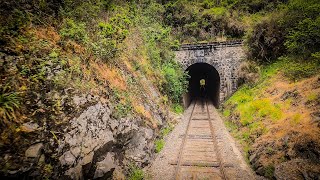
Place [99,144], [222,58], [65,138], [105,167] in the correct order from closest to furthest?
[65,138], [105,167], [99,144], [222,58]

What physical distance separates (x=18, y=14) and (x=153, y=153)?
6639 millimetres

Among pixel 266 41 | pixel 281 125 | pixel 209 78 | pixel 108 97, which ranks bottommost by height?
pixel 281 125

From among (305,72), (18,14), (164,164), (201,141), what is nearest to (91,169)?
(164,164)

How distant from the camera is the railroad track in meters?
6.82

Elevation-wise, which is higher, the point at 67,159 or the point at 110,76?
the point at 110,76

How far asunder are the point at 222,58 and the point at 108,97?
13.0 m

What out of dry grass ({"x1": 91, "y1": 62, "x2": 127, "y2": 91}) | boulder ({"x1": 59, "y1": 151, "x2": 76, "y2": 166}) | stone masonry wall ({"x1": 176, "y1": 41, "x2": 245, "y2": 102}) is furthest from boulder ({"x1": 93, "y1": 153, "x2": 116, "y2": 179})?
stone masonry wall ({"x1": 176, "y1": 41, "x2": 245, "y2": 102})

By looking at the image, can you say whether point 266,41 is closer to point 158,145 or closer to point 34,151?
point 158,145

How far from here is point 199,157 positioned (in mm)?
8062

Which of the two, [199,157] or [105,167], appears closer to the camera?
[105,167]

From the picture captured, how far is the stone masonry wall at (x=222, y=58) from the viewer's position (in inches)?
679

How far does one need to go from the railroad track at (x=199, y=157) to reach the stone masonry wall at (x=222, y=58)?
22.9 ft

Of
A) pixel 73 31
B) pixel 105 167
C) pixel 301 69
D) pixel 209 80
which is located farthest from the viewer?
pixel 209 80

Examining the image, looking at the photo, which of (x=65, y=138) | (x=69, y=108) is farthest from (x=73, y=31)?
(x=65, y=138)
